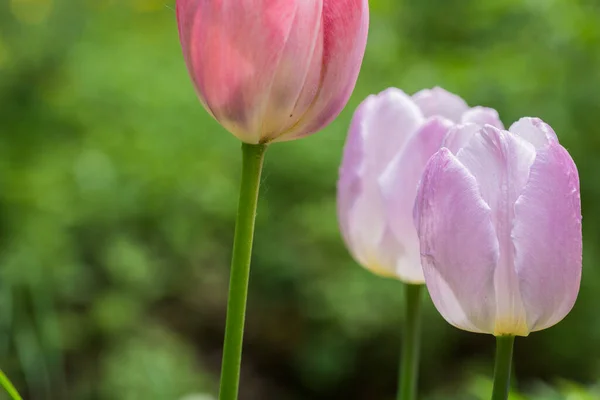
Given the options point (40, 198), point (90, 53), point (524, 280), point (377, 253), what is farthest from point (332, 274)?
point (524, 280)

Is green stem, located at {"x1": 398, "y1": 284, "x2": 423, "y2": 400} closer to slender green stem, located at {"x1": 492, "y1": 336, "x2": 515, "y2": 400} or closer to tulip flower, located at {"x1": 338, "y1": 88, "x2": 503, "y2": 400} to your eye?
tulip flower, located at {"x1": 338, "y1": 88, "x2": 503, "y2": 400}

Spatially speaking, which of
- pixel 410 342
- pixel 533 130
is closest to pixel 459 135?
pixel 533 130

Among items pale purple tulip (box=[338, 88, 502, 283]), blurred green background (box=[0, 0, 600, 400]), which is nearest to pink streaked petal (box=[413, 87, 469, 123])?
pale purple tulip (box=[338, 88, 502, 283])

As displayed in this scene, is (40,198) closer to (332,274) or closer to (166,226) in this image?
(166,226)

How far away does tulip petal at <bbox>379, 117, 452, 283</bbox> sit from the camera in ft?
1.52

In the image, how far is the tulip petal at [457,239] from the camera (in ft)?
1.19

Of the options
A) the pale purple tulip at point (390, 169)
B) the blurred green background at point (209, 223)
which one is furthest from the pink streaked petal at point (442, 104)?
the blurred green background at point (209, 223)

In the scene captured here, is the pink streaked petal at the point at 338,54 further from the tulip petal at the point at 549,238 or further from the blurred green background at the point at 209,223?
the blurred green background at the point at 209,223

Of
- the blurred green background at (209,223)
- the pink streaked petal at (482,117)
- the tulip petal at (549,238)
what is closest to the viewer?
the tulip petal at (549,238)

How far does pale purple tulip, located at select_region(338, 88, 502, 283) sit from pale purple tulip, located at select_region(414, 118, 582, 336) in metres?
0.08

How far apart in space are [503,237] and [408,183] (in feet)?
0.33

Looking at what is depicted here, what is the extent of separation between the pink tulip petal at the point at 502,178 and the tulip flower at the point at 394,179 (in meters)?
0.07

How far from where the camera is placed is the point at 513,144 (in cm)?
37

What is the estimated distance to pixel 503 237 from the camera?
0.37 metres
